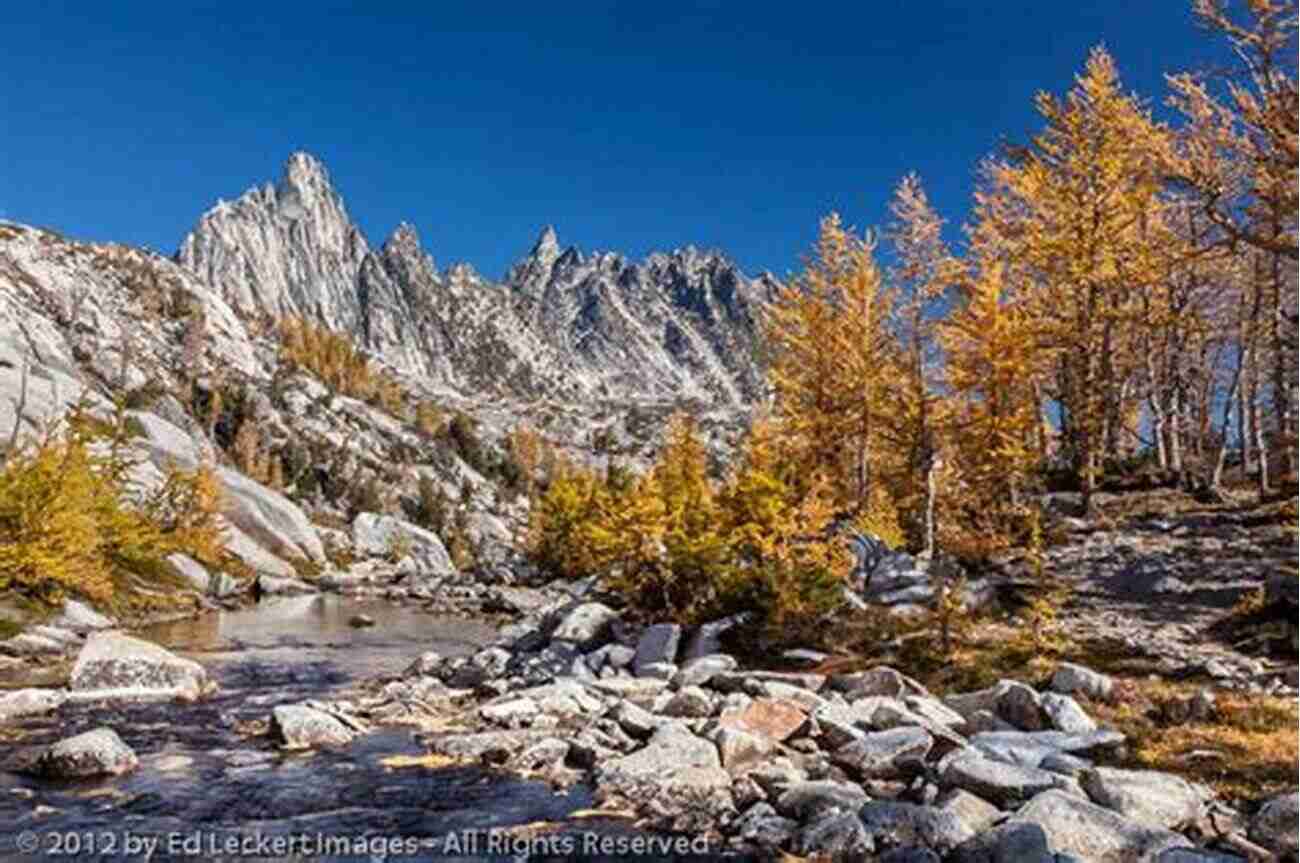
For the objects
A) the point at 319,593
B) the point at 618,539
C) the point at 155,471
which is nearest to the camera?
the point at 618,539

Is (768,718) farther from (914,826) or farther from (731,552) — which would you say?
(731,552)

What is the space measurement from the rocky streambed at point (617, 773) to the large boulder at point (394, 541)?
92934 millimetres

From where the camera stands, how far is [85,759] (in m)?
16.6

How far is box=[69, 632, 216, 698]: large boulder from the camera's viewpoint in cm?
2452

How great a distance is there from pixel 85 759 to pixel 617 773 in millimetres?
8599

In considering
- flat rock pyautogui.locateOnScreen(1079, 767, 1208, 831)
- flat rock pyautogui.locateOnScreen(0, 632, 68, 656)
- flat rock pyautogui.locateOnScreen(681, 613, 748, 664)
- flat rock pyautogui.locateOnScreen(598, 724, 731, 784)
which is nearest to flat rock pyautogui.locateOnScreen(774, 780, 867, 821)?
flat rock pyautogui.locateOnScreen(598, 724, 731, 784)

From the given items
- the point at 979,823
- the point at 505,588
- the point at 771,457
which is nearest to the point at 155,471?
the point at 505,588

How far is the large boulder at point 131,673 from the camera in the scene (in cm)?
2452

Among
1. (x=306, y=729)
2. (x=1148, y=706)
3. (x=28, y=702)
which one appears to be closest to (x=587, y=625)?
(x=306, y=729)

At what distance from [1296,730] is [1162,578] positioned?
9832 mm

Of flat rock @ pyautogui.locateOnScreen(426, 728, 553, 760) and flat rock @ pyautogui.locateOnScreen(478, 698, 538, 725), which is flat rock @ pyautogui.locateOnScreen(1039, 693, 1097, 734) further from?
flat rock @ pyautogui.locateOnScreen(478, 698, 538, 725)

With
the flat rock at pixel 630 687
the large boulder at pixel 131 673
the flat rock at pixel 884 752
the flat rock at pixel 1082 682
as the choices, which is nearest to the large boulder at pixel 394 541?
the large boulder at pixel 131 673

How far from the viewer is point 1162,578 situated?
2439 cm

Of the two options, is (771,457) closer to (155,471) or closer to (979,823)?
(979,823)
